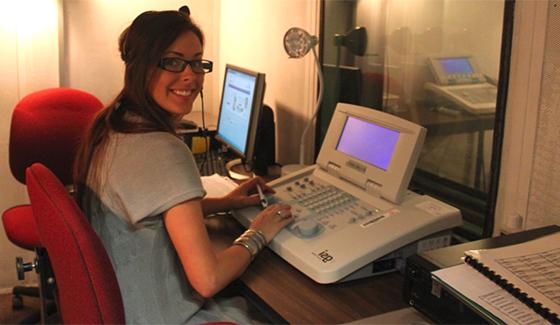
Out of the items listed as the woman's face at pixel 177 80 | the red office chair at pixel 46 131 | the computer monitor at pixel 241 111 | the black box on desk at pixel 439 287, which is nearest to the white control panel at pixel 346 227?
the black box on desk at pixel 439 287

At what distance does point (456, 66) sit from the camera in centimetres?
175

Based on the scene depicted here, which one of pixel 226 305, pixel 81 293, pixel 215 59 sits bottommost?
pixel 226 305

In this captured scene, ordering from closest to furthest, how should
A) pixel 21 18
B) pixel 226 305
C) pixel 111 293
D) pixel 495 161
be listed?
pixel 111 293 → pixel 226 305 → pixel 495 161 → pixel 21 18

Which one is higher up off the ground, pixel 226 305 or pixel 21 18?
pixel 21 18

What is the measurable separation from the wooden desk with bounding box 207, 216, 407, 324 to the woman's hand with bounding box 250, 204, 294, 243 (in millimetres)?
70

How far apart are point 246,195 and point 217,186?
0.71 feet

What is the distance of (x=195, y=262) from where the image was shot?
4.08ft

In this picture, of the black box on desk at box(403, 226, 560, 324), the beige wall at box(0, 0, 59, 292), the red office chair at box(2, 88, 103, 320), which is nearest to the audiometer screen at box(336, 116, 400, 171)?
the black box on desk at box(403, 226, 560, 324)

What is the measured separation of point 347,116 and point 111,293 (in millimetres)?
850

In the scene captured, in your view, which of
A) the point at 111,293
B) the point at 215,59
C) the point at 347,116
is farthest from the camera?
the point at 215,59

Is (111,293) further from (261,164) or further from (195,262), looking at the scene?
(261,164)

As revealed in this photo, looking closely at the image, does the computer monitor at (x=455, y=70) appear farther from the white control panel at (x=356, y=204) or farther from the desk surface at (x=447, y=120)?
the white control panel at (x=356, y=204)

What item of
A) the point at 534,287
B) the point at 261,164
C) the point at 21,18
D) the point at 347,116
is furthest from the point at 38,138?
the point at 534,287

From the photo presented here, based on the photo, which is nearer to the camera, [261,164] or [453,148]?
[453,148]
